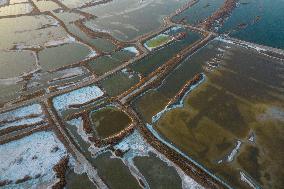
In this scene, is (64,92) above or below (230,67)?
below

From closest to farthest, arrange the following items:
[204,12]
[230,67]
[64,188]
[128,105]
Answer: [64,188] → [128,105] → [230,67] → [204,12]

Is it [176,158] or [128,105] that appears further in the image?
[128,105]

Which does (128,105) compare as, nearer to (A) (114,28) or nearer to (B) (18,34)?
(A) (114,28)

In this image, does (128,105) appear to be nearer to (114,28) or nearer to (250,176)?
(250,176)

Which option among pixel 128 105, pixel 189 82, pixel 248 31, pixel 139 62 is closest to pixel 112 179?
pixel 128 105

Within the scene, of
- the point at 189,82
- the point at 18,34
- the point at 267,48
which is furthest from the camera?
the point at 18,34

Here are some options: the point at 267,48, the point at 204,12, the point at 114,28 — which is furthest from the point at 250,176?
the point at 204,12
